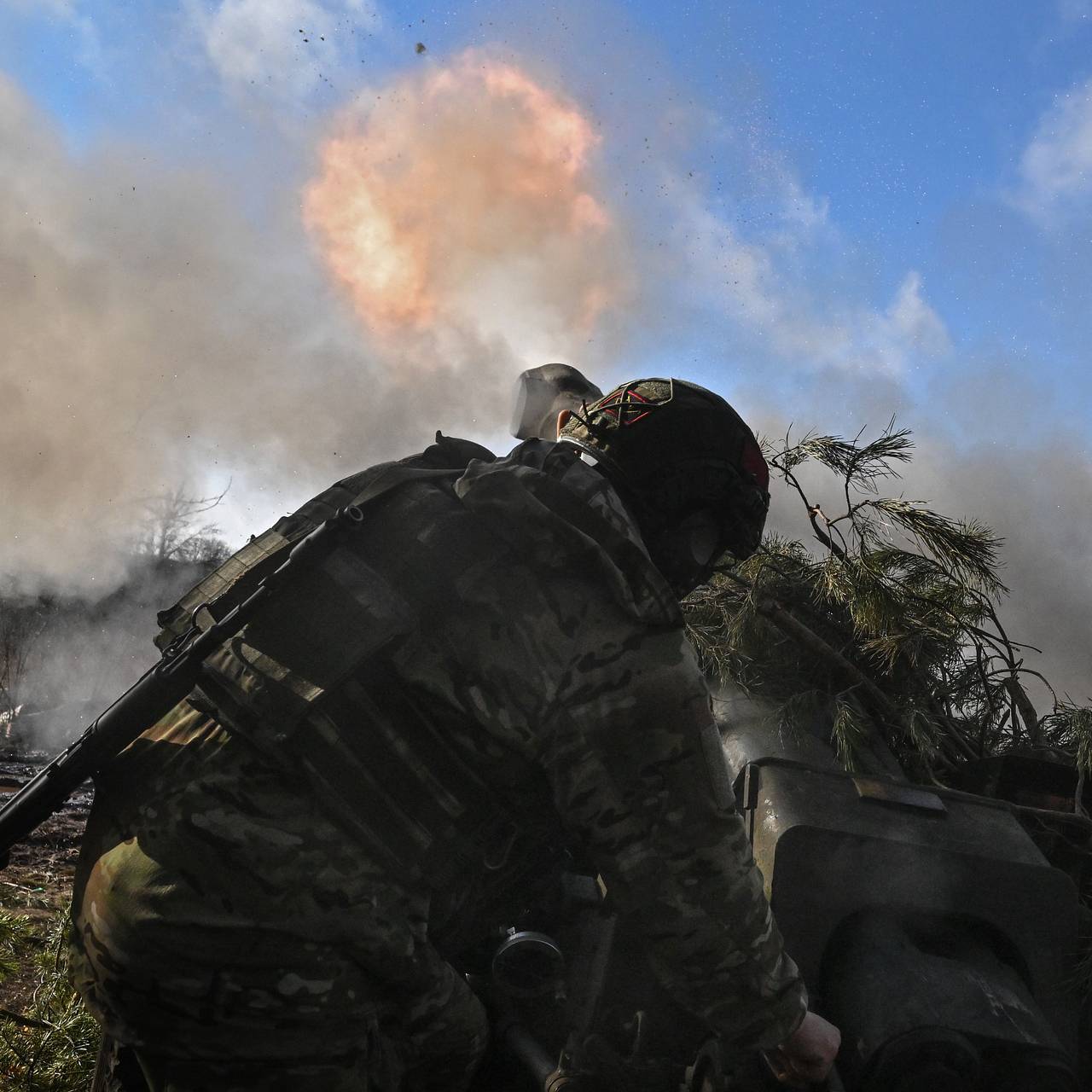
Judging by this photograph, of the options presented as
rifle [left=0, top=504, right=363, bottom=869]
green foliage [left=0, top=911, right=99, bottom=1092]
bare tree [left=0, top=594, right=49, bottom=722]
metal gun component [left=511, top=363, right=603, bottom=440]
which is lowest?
green foliage [left=0, top=911, right=99, bottom=1092]

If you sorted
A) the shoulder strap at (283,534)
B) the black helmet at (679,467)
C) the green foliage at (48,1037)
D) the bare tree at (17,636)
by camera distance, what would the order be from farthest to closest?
1. the bare tree at (17,636)
2. the green foliage at (48,1037)
3. the black helmet at (679,467)
4. the shoulder strap at (283,534)

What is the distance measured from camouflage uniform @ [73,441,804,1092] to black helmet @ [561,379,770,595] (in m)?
0.39

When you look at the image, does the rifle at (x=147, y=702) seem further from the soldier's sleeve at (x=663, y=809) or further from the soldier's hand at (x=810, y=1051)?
the soldier's hand at (x=810, y=1051)

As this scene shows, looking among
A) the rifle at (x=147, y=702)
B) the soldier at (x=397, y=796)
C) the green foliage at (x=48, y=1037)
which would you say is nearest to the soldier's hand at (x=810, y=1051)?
the soldier at (x=397, y=796)

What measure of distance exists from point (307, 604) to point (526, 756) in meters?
0.48

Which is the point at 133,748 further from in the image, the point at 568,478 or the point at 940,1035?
the point at 940,1035

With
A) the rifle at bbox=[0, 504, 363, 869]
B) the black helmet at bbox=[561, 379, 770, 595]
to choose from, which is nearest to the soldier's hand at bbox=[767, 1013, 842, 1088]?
the black helmet at bbox=[561, 379, 770, 595]

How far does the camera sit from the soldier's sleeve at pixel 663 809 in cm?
169

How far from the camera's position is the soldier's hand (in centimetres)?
187

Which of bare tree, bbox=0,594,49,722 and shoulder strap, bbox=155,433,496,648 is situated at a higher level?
bare tree, bbox=0,594,49,722

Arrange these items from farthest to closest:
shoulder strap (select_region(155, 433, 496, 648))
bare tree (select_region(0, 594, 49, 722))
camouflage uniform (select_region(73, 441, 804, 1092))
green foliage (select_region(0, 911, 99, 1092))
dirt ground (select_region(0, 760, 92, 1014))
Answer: bare tree (select_region(0, 594, 49, 722)), dirt ground (select_region(0, 760, 92, 1014)), green foliage (select_region(0, 911, 99, 1092)), shoulder strap (select_region(155, 433, 496, 648)), camouflage uniform (select_region(73, 441, 804, 1092))

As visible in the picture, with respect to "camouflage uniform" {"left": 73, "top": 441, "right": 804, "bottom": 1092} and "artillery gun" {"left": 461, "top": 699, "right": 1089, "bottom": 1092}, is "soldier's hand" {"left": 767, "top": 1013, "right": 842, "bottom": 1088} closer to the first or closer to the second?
"camouflage uniform" {"left": 73, "top": 441, "right": 804, "bottom": 1092}

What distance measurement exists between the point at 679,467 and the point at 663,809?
793mm

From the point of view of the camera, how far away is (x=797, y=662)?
3904 millimetres
